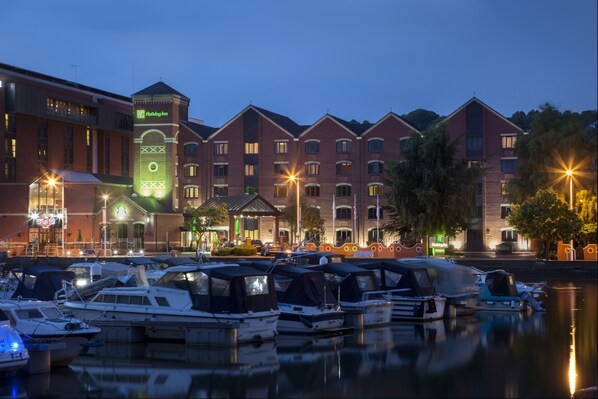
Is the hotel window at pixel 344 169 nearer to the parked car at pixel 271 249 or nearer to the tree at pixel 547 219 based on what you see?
the parked car at pixel 271 249

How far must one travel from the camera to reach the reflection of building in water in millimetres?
26766

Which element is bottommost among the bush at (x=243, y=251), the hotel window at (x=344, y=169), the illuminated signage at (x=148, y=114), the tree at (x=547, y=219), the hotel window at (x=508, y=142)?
the bush at (x=243, y=251)

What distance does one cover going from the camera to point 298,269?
129 feet

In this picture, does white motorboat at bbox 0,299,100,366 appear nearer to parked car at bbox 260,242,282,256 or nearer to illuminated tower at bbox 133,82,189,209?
parked car at bbox 260,242,282,256

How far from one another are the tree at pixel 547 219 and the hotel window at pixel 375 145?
24801mm

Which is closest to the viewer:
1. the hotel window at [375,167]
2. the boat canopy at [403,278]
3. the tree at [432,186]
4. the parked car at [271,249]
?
the boat canopy at [403,278]

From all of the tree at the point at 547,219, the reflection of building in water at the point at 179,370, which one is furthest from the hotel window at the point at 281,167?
the reflection of building in water at the point at 179,370

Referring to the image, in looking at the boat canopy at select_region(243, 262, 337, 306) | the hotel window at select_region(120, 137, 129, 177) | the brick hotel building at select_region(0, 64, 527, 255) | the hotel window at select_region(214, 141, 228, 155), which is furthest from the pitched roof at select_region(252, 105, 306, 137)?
the boat canopy at select_region(243, 262, 337, 306)

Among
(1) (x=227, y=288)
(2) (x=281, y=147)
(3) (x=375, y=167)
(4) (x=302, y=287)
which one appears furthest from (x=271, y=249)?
(1) (x=227, y=288)

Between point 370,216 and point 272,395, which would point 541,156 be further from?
point 272,395

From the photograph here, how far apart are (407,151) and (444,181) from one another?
439 centimetres

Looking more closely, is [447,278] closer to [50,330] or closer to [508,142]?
[50,330]

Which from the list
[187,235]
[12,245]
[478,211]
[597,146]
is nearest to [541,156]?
[478,211]

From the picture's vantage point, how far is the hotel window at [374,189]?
324ft
